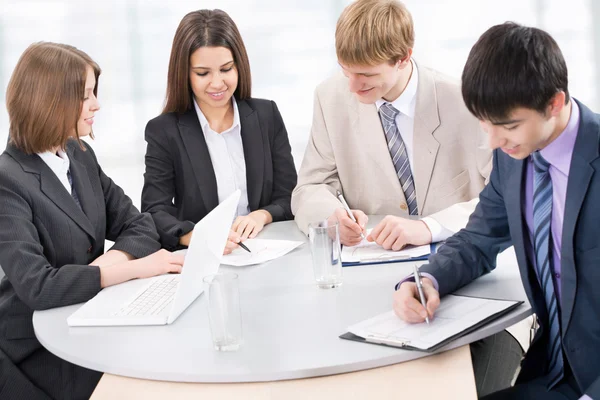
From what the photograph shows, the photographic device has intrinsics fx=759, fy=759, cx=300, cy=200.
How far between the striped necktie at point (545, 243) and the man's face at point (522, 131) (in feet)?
0.32

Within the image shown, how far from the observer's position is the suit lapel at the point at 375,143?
2.62 metres

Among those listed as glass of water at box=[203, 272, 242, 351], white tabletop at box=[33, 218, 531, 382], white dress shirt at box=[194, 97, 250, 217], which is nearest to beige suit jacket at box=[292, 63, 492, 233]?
white dress shirt at box=[194, 97, 250, 217]

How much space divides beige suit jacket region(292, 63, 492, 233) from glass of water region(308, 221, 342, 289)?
0.53 meters

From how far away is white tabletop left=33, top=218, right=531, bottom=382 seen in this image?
4.83ft

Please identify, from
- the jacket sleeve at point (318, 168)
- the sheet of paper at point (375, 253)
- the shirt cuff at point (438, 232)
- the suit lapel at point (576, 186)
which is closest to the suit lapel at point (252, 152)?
the jacket sleeve at point (318, 168)

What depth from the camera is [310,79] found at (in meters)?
5.33

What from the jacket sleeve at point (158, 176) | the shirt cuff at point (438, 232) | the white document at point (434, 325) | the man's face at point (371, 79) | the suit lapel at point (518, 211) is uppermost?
the man's face at point (371, 79)

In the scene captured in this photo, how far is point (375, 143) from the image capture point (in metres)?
2.62

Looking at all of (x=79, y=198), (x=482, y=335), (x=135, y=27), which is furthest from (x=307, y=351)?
(x=135, y=27)

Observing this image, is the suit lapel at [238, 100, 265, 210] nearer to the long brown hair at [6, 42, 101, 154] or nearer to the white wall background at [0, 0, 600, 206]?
the long brown hair at [6, 42, 101, 154]

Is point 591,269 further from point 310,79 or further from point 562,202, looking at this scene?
point 310,79

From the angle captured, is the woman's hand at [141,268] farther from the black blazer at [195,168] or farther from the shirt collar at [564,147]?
the shirt collar at [564,147]

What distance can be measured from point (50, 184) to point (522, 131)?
133cm

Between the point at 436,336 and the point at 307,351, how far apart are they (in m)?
0.26
